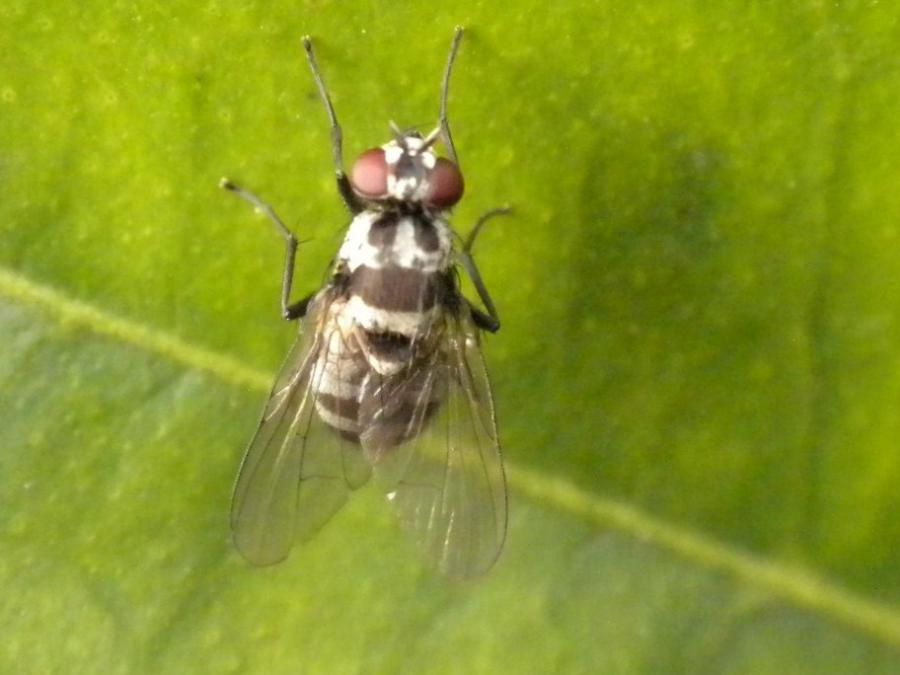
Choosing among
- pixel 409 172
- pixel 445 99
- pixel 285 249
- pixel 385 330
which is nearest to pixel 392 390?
pixel 385 330

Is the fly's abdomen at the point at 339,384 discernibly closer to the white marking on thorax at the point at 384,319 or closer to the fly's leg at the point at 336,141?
the white marking on thorax at the point at 384,319

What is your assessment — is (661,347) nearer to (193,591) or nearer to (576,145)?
(576,145)

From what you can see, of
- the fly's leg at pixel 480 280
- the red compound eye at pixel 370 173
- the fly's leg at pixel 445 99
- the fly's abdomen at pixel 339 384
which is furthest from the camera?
the fly's abdomen at pixel 339 384

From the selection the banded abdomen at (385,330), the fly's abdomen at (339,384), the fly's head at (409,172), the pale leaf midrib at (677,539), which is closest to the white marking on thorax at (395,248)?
the banded abdomen at (385,330)

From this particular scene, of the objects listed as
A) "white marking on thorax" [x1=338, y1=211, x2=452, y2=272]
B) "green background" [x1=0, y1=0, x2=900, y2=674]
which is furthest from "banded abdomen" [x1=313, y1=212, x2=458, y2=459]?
"green background" [x1=0, y1=0, x2=900, y2=674]

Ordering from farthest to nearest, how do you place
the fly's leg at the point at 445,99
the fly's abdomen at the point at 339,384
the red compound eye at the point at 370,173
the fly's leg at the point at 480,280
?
the fly's abdomen at the point at 339,384, the fly's leg at the point at 480,280, the red compound eye at the point at 370,173, the fly's leg at the point at 445,99
